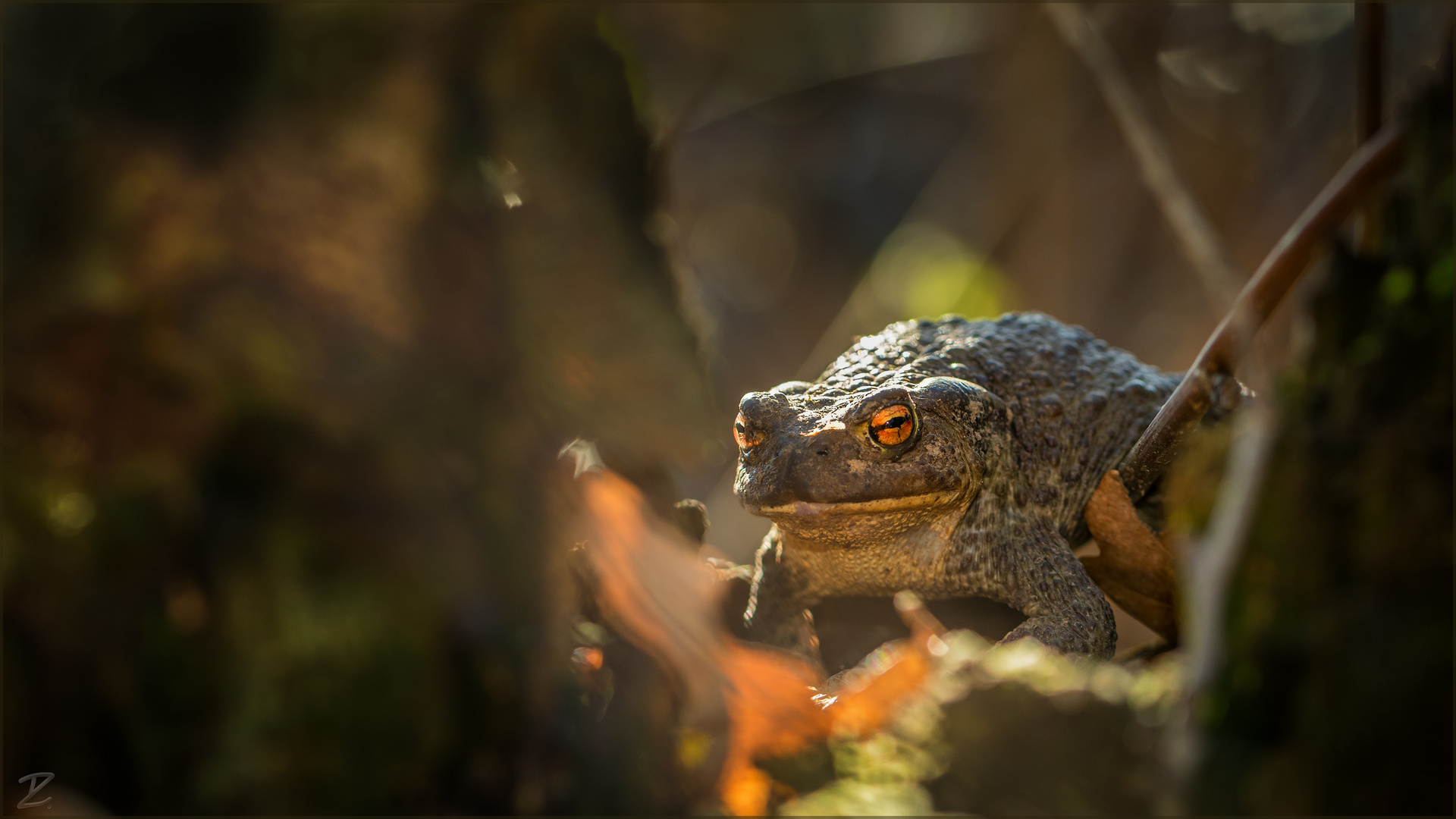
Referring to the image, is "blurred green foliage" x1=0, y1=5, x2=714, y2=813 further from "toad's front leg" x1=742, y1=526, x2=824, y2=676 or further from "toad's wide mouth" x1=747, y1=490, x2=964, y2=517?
"toad's front leg" x1=742, y1=526, x2=824, y2=676

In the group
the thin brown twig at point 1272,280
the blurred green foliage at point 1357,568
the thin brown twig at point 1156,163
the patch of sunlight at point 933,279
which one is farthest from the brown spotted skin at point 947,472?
the patch of sunlight at point 933,279

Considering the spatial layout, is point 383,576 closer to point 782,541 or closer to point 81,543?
point 81,543

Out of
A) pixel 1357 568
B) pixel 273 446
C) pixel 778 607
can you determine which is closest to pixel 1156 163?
pixel 778 607

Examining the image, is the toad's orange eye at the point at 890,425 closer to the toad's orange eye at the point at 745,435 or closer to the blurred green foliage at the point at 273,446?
the toad's orange eye at the point at 745,435

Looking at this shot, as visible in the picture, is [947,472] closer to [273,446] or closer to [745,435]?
[745,435]

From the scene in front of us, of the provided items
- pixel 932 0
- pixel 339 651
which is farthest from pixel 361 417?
pixel 932 0

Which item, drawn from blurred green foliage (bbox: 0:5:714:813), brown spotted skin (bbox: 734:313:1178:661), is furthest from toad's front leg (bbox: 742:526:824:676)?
blurred green foliage (bbox: 0:5:714:813)
